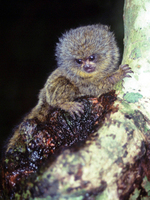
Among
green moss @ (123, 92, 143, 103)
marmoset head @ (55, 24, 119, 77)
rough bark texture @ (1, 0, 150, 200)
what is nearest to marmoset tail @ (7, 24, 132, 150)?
marmoset head @ (55, 24, 119, 77)

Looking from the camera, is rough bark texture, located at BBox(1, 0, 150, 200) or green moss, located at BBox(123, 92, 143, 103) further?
green moss, located at BBox(123, 92, 143, 103)

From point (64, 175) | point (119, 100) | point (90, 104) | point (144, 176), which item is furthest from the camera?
point (90, 104)

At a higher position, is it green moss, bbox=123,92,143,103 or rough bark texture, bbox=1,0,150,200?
green moss, bbox=123,92,143,103

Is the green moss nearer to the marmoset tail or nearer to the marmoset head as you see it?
the marmoset tail

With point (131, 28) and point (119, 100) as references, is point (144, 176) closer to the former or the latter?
point (119, 100)

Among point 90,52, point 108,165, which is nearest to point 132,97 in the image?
point 108,165

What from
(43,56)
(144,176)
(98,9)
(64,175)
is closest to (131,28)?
(144,176)

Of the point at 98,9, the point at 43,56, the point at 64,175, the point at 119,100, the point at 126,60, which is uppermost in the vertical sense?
the point at 98,9
